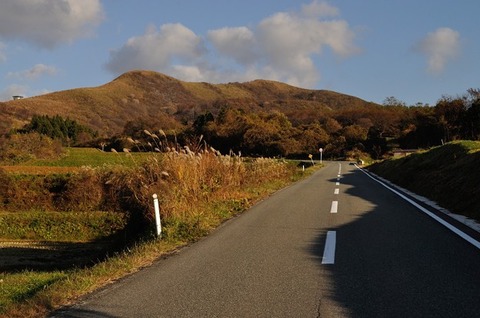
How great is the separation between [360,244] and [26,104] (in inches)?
6455

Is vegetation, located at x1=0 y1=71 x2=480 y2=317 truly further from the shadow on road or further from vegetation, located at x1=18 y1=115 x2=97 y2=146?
vegetation, located at x1=18 y1=115 x2=97 y2=146

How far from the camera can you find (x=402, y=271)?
5953 mm

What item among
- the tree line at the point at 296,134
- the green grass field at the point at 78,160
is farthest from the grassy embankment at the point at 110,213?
the tree line at the point at 296,134

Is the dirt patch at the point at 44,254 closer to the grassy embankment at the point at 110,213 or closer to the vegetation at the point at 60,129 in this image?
the grassy embankment at the point at 110,213

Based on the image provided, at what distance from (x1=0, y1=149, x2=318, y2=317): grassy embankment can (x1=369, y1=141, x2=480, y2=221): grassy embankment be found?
647 centimetres

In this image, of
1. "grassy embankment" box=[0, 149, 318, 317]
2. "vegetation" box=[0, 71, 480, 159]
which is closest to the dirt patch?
"grassy embankment" box=[0, 149, 318, 317]

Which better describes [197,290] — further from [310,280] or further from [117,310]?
[310,280]

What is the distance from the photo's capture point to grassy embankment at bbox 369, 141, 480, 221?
1221cm

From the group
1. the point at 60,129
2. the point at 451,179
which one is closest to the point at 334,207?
the point at 451,179

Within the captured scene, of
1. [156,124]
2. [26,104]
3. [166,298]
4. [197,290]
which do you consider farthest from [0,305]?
[26,104]

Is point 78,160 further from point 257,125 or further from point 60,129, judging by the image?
point 60,129

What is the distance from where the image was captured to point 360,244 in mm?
7934

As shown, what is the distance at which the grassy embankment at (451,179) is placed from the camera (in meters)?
12.2

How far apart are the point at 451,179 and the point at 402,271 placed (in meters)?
11.1
